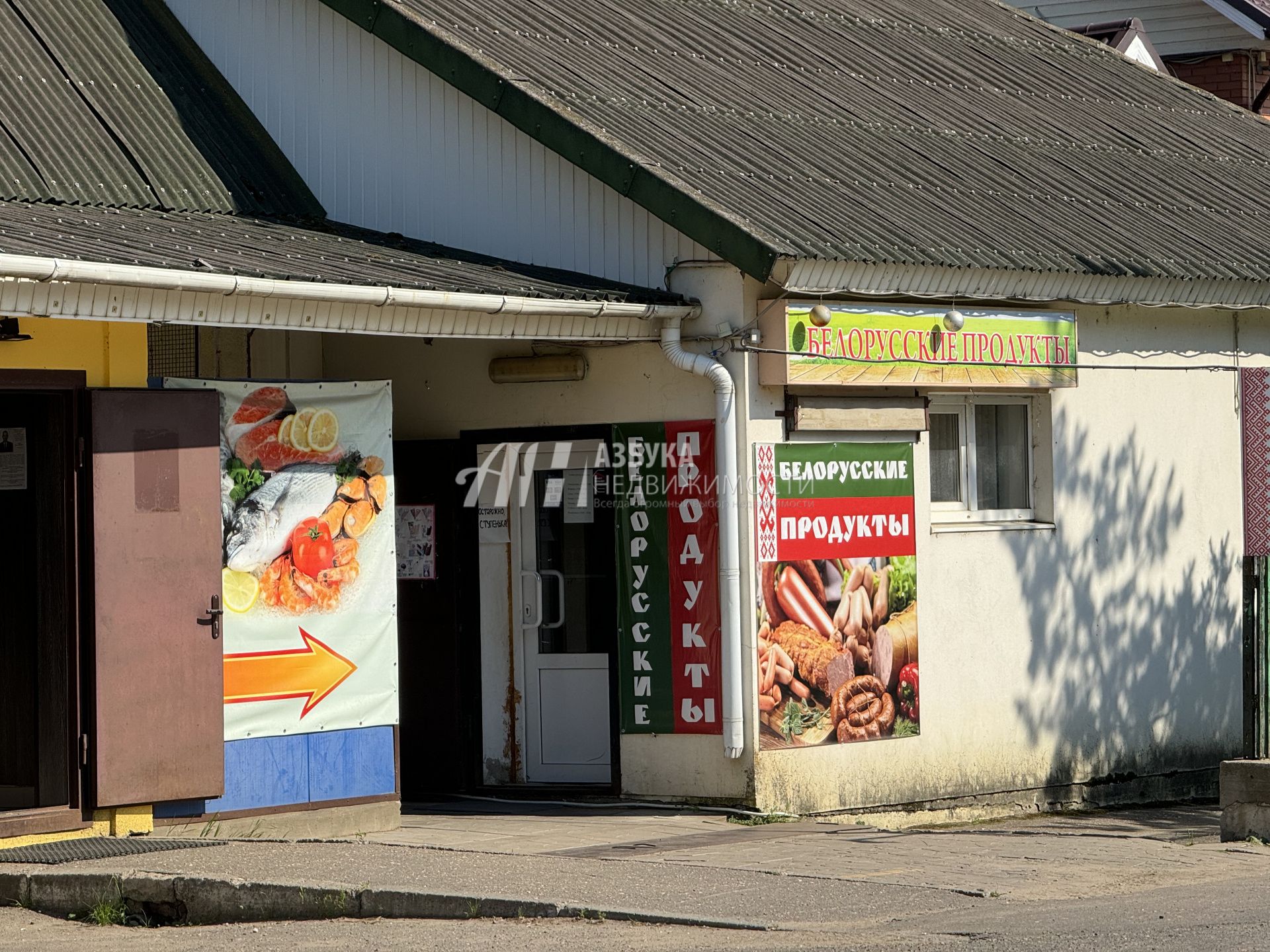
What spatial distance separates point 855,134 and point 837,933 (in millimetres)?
6591

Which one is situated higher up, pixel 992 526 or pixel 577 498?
pixel 577 498

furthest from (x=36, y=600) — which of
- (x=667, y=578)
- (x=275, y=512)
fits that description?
(x=667, y=578)

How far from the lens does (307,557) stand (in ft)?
31.6

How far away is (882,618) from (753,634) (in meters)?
0.97

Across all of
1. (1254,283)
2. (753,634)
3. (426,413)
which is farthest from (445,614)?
(1254,283)

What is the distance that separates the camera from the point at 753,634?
402 inches

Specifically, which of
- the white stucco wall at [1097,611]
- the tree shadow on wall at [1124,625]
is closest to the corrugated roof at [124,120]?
the white stucco wall at [1097,611]

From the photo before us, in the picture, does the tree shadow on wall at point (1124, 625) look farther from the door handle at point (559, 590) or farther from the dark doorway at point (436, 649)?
the dark doorway at point (436, 649)

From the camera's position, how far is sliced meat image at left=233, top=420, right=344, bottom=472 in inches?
371

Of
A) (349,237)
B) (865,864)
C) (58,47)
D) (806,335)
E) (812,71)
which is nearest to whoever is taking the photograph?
(865,864)

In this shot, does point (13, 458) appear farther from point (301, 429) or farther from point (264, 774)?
point (264, 774)

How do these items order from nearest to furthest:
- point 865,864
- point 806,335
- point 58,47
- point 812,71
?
point 865,864, point 806,335, point 58,47, point 812,71

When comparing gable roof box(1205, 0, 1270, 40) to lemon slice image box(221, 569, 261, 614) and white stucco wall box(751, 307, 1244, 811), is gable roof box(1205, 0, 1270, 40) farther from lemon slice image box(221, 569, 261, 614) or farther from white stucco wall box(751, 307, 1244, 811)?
lemon slice image box(221, 569, 261, 614)

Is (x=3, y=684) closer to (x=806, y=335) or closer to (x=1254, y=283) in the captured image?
(x=806, y=335)
